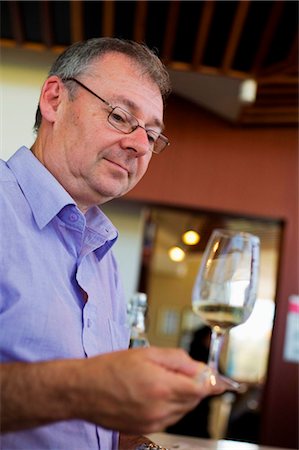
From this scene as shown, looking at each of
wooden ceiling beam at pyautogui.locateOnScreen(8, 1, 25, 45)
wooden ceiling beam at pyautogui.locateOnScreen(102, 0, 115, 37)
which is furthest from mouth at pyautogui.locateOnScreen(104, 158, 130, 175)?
wooden ceiling beam at pyautogui.locateOnScreen(8, 1, 25, 45)

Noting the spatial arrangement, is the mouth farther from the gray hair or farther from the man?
the gray hair

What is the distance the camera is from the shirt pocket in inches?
44.9

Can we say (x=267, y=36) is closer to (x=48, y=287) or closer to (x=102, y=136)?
(x=102, y=136)

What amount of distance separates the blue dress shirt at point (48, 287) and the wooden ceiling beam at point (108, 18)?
2.45m

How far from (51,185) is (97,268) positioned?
0.67 feet

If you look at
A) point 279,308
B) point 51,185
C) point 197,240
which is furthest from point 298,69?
point 197,240

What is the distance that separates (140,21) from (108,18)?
0.60ft

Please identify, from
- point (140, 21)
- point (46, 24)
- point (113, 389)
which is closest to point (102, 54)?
point (113, 389)

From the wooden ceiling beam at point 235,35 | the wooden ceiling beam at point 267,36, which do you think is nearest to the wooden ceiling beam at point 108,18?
the wooden ceiling beam at point 235,35

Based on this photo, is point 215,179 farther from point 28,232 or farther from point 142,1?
point 28,232

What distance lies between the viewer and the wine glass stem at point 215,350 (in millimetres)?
724

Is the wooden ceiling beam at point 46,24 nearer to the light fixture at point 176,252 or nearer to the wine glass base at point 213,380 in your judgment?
the wine glass base at point 213,380

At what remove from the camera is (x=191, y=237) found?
24.4 ft

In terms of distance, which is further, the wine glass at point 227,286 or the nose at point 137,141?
the nose at point 137,141
